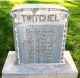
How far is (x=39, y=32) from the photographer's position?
15.6 ft

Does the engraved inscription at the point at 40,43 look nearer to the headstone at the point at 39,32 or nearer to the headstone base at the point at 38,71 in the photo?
the headstone at the point at 39,32

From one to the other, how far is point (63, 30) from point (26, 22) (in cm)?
76

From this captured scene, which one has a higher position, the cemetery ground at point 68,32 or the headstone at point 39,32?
the headstone at point 39,32

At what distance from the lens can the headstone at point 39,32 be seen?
4516mm

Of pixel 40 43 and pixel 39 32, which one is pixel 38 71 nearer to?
pixel 40 43

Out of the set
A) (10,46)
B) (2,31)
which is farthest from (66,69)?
(2,31)

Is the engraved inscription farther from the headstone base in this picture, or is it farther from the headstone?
the headstone base

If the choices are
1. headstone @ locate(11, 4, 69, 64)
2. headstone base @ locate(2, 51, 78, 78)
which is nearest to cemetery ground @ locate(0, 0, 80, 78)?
headstone base @ locate(2, 51, 78, 78)

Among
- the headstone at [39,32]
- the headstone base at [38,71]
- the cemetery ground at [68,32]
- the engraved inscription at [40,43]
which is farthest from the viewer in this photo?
the cemetery ground at [68,32]

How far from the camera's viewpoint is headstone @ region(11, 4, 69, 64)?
452 cm

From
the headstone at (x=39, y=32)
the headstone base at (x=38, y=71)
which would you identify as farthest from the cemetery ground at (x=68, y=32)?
the headstone at (x=39, y=32)

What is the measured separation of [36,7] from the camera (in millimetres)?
4500

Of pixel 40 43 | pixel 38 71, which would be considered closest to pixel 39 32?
pixel 40 43

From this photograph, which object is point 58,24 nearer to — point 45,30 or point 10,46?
point 45,30
